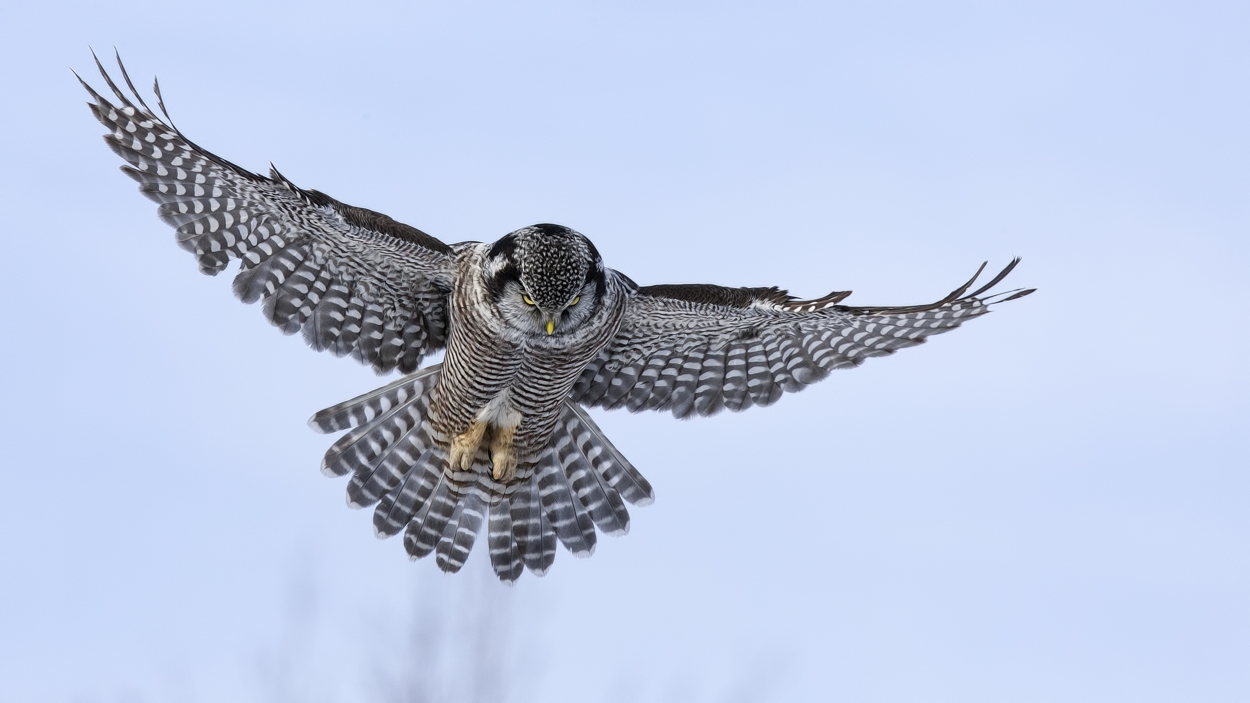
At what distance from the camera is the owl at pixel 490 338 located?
9039mm

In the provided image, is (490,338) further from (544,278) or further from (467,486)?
(467,486)

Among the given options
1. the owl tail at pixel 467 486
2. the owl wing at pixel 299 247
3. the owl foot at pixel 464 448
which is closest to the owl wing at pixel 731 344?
the owl tail at pixel 467 486

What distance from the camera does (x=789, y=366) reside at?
1023 cm

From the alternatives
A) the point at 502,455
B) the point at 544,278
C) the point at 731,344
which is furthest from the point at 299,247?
the point at 731,344

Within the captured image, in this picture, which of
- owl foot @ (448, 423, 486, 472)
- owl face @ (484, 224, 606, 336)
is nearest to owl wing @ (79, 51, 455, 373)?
owl foot @ (448, 423, 486, 472)

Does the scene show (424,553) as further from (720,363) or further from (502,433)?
(720,363)

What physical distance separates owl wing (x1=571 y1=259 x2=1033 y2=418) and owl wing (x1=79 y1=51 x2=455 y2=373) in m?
1.32

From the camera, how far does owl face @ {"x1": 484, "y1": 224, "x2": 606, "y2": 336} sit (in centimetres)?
881

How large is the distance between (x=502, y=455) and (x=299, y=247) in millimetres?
2024

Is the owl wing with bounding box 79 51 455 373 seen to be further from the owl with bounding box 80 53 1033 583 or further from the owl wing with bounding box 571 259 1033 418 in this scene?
the owl wing with bounding box 571 259 1033 418

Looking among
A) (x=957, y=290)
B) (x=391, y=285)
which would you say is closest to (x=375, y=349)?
(x=391, y=285)

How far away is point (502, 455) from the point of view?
10.4m

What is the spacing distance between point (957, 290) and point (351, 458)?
14.2 feet

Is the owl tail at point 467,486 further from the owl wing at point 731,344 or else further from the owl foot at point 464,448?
the owl wing at point 731,344
